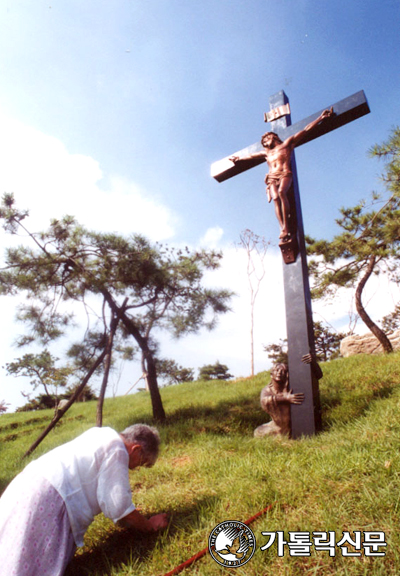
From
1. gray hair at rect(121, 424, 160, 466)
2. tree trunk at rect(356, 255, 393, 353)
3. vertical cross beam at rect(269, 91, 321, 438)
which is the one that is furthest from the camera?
tree trunk at rect(356, 255, 393, 353)

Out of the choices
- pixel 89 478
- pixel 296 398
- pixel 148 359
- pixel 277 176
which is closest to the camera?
pixel 89 478

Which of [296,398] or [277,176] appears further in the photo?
[277,176]

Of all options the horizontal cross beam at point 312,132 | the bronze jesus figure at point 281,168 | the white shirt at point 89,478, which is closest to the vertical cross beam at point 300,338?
the bronze jesus figure at point 281,168

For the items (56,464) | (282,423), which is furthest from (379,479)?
(56,464)

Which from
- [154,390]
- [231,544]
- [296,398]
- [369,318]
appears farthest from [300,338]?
[369,318]

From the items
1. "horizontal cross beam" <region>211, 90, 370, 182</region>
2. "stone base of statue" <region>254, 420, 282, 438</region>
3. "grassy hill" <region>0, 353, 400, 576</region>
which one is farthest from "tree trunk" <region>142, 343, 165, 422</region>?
"horizontal cross beam" <region>211, 90, 370, 182</region>

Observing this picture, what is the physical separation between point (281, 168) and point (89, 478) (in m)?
3.28

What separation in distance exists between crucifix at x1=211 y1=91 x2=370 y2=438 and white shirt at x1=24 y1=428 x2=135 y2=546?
1920 millimetres

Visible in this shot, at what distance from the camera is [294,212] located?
362 centimetres

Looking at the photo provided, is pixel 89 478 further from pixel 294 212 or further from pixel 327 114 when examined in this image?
pixel 327 114

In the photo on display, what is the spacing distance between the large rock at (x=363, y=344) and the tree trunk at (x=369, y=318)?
211 cm

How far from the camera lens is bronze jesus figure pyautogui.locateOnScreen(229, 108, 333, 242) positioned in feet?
11.6

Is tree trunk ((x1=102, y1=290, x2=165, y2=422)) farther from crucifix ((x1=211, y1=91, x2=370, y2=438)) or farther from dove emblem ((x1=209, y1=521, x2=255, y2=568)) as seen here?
dove emblem ((x1=209, y1=521, x2=255, y2=568))

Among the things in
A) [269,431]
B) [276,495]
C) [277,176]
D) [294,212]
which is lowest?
[276,495]
